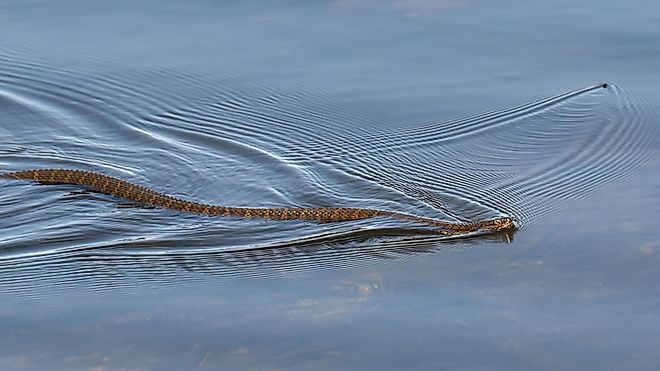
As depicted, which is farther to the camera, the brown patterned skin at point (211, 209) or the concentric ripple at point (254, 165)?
the brown patterned skin at point (211, 209)

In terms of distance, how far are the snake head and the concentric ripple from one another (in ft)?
0.54

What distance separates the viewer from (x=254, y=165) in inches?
523

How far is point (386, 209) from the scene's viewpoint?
12.3 meters

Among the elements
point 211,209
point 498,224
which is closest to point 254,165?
point 211,209

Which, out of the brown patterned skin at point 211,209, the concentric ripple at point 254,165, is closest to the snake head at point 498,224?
the brown patterned skin at point 211,209

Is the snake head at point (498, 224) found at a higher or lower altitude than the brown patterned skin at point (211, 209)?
higher

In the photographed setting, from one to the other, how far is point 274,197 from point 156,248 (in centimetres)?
180

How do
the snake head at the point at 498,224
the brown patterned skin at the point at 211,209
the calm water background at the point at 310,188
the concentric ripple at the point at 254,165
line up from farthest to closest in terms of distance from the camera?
1. the brown patterned skin at the point at 211,209
2. the snake head at the point at 498,224
3. the concentric ripple at the point at 254,165
4. the calm water background at the point at 310,188

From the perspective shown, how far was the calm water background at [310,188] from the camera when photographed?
355 inches

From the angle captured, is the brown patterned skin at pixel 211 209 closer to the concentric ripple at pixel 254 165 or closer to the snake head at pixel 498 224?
the snake head at pixel 498 224

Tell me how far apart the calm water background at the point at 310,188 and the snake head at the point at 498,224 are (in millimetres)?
191

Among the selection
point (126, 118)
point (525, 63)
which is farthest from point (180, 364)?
point (525, 63)

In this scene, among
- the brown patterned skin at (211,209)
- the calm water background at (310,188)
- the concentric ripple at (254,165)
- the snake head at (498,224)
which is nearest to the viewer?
the calm water background at (310,188)

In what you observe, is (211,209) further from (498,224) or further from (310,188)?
(498,224)
